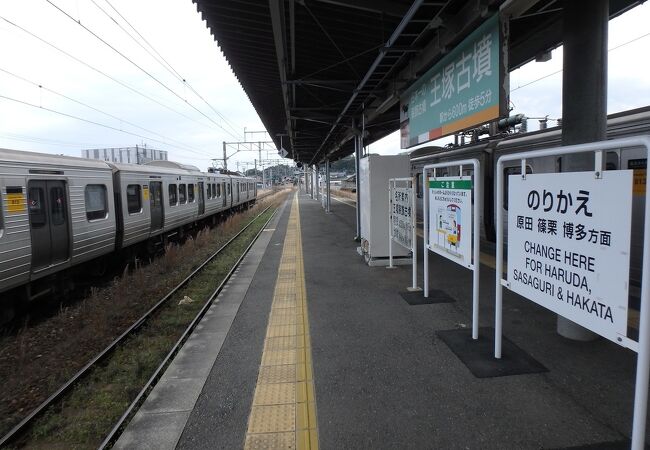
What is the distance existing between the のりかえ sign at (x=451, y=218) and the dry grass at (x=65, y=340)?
4.30 meters

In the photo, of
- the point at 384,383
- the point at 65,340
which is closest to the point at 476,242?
the point at 384,383

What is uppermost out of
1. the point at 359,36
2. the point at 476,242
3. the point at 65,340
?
the point at 359,36

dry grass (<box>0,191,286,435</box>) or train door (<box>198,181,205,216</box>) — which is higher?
train door (<box>198,181,205,216</box>)

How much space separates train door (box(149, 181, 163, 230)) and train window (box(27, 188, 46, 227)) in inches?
181

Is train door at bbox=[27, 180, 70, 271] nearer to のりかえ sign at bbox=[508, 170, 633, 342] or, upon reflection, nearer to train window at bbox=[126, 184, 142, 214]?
train window at bbox=[126, 184, 142, 214]

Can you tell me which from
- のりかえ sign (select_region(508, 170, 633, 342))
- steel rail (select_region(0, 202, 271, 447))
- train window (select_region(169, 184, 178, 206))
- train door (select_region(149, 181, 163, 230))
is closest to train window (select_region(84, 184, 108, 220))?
steel rail (select_region(0, 202, 271, 447))

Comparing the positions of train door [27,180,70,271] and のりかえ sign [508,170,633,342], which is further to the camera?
train door [27,180,70,271]

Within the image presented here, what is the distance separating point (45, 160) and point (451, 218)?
5.87 meters

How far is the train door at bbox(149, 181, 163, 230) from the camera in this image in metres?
11.0

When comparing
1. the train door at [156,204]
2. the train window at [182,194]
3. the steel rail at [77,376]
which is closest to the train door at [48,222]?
the steel rail at [77,376]

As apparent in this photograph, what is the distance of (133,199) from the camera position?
32.1 feet

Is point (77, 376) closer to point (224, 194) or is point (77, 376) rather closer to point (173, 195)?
point (173, 195)

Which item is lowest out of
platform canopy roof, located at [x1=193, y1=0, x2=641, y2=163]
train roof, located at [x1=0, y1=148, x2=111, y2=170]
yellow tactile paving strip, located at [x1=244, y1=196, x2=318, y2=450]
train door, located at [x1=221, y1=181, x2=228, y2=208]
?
yellow tactile paving strip, located at [x1=244, y1=196, x2=318, y2=450]

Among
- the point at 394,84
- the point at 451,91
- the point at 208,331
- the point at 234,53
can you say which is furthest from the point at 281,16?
the point at 208,331
